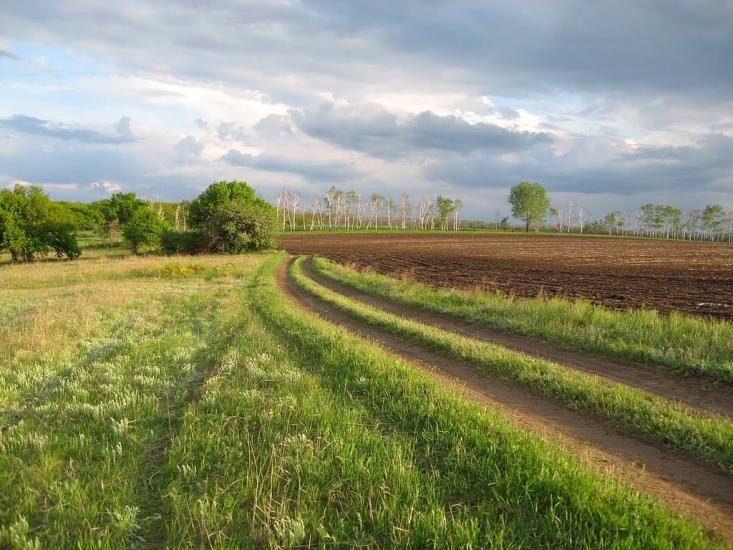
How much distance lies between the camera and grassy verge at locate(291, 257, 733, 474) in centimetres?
596

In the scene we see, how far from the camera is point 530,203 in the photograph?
169750mm

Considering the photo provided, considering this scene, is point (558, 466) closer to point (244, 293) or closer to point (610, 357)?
point (610, 357)

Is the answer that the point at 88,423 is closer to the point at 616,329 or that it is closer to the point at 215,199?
the point at 616,329

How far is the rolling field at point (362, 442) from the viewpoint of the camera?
4.09 m

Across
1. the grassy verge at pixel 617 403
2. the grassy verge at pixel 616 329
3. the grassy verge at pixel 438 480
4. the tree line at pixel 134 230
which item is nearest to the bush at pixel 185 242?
the tree line at pixel 134 230

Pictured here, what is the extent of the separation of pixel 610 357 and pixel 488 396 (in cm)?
487

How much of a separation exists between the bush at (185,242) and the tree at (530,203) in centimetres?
13701

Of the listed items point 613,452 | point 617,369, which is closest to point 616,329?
point 617,369

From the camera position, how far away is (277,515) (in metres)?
4.21

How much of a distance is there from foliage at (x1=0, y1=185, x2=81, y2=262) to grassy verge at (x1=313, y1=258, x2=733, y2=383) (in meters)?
59.9

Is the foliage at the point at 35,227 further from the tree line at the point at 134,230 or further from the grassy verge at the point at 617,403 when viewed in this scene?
the grassy verge at the point at 617,403

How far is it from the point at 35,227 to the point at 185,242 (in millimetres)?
18854

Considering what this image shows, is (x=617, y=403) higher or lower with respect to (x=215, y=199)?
lower

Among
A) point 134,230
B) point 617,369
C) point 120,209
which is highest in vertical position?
point 120,209
